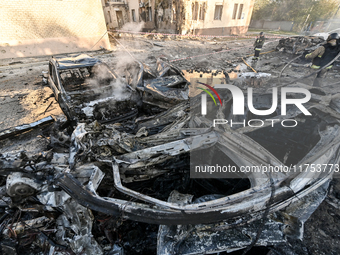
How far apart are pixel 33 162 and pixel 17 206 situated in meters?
0.52

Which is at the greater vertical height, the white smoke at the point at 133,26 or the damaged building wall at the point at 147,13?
the damaged building wall at the point at 147,13

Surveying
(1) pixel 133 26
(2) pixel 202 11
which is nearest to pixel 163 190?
(2) pixel 202 11

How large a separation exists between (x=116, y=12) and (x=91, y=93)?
21.7 meters

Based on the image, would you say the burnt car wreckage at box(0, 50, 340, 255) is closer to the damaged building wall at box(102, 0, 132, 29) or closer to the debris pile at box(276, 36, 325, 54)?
the debris pile at box(276, 36, 325, 54)

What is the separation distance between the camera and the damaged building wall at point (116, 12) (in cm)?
2030

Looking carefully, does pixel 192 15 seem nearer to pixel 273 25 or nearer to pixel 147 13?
pixel 147 13

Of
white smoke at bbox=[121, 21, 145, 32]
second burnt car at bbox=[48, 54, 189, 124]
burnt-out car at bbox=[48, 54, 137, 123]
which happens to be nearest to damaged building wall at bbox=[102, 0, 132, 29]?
white smoke at bbox=[121, 21, 145, 32]

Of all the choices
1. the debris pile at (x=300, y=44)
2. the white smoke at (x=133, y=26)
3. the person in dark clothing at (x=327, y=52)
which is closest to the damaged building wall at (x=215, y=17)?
the white smoke at (x=133, y=26)

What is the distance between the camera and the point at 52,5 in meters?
9.14

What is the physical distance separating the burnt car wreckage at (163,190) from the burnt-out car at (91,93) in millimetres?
865

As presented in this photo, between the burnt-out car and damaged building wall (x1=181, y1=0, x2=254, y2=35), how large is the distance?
13.5m

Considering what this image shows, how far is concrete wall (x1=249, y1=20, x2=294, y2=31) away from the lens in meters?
24.8

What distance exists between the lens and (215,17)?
1736 centimetres

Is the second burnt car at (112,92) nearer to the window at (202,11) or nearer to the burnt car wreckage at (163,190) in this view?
the burnt car wreckage at (163,190)
